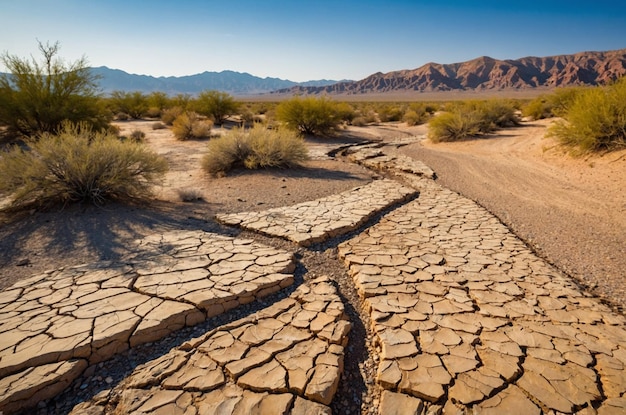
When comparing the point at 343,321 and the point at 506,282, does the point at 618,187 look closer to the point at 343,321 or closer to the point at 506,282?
the point at 506,282

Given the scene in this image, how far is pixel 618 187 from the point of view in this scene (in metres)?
6.79

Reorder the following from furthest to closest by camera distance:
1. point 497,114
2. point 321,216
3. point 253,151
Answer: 1. point 497,114
2. point 253,151
3. point 321,216

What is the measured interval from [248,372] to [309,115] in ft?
47.0

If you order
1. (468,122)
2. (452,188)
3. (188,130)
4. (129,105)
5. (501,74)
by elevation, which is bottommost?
(452,188)

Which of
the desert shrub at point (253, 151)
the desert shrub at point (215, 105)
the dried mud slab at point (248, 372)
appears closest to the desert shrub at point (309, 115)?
the desert shrub at point (253, 151)

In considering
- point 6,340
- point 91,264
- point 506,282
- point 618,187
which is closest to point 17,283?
point 91,264

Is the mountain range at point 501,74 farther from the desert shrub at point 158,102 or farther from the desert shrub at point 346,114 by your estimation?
the desert shrub at point 346,114

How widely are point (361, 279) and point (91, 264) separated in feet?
10.3

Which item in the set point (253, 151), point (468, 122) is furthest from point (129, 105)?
point (468, 122)

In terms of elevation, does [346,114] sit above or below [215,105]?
below

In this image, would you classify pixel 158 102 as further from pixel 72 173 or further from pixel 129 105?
pixel 72 173

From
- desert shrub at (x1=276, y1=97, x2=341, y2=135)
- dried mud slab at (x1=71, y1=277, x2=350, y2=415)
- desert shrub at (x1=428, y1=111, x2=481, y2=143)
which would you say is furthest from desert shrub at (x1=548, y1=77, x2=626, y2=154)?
dried mud slab at (x1=71, y1=277, x2=350, y2=415)

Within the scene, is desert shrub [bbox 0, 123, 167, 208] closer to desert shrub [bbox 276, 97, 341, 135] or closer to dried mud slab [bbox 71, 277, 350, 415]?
dried mud slab [bbox 71, 277, 350, 415]

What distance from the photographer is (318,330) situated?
→ 2906 millimetres
